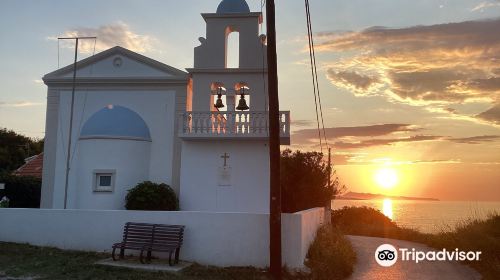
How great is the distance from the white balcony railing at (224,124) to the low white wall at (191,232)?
4.52m

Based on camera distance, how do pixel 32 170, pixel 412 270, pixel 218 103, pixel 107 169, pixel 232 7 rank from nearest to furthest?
pixel 412 270 → pixel 107 169 → pixel 218 103 → pixel 232 7 → pixel 32 170

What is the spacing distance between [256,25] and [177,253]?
10.0m

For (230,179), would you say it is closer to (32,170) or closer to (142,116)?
(142,116)

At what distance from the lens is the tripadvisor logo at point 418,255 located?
49.4 ft

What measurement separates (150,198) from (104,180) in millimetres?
2125

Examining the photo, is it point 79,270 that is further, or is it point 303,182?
point 303,182

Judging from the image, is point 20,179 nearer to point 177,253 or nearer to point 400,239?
point 177,253

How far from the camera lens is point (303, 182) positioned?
2589 cm

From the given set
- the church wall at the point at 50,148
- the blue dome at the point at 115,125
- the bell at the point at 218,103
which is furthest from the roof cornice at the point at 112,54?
the blue dome at the point at 115,125

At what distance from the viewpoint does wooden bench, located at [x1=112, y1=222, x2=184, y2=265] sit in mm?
12422

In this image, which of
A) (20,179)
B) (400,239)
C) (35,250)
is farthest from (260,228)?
(20,179)

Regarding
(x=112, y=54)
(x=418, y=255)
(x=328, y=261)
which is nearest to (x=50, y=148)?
(x=112, y=54)

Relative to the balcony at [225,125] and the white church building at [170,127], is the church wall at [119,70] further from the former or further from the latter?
the balcony at [225,125]

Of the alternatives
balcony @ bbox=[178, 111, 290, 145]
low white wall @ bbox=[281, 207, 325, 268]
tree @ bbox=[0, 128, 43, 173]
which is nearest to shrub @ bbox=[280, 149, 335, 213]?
balcony @ bbox=[178, 111, 290, 145]
